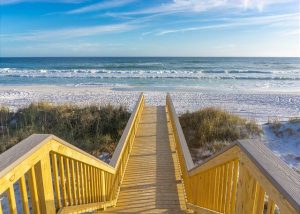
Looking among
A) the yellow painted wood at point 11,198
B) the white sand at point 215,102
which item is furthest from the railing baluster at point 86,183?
the white sand at point 215,102

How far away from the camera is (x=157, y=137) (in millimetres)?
8797

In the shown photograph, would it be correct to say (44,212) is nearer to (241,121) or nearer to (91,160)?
(91,160)

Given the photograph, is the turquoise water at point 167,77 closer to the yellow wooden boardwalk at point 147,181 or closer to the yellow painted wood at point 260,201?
the yellow wooden boardwalk at point 147,181

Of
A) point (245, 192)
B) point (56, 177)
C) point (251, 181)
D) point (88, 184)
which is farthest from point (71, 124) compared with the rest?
point (251, 181)

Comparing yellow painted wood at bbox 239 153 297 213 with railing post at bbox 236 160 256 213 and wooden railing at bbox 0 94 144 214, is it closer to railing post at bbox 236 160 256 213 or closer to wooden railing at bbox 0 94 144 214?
railing post at bbox 236 160 256 213

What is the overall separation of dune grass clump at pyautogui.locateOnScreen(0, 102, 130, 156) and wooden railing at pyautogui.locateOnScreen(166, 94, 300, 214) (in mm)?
6542

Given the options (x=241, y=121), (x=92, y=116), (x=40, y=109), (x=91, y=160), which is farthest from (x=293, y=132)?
(x=40, y=109)

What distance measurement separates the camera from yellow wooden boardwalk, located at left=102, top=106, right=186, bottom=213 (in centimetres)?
466

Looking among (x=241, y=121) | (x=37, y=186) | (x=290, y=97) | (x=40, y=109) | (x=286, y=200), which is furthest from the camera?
(x=290, y=97)

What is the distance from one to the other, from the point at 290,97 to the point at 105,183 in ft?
68.1

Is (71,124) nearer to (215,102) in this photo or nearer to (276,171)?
(215,102)

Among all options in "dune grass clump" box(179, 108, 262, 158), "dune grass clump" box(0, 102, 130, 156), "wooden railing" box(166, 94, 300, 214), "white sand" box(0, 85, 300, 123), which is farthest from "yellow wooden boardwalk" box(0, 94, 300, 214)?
"white sand" box(0, 85, 300, 123)

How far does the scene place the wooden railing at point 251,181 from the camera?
1364 millimetres

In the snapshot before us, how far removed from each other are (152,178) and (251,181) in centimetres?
408
